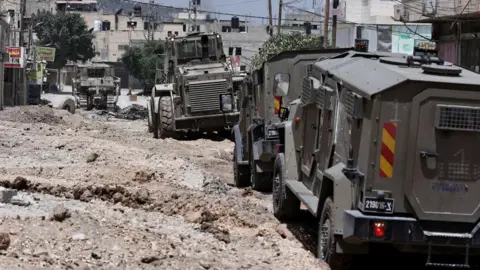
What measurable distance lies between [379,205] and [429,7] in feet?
82.6

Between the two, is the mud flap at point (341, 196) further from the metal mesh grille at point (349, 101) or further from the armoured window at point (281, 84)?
the armoured window at point (281, 84)

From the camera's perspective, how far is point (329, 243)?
30.0 feet

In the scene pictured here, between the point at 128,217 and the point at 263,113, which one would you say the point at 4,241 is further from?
the point at 263,113

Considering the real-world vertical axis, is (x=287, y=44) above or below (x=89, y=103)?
above

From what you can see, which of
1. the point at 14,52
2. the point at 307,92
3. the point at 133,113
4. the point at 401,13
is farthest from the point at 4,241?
the point at 14,52

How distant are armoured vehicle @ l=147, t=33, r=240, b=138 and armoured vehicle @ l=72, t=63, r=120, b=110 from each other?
24.8 metres

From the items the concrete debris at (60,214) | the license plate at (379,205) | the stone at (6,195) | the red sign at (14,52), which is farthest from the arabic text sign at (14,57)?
the license plate at (379,205)

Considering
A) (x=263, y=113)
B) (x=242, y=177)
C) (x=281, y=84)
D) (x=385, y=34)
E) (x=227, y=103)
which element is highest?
(x=385, y=34)

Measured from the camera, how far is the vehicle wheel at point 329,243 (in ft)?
29.5

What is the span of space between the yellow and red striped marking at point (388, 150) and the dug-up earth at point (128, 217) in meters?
1.53

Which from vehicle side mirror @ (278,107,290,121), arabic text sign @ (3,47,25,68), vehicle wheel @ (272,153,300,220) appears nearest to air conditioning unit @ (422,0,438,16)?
vehicle side mirror @ (278,107,290,121)

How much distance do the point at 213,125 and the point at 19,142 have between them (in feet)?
22.1

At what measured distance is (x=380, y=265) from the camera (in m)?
10.1

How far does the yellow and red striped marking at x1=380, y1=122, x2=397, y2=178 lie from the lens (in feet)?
26.9
